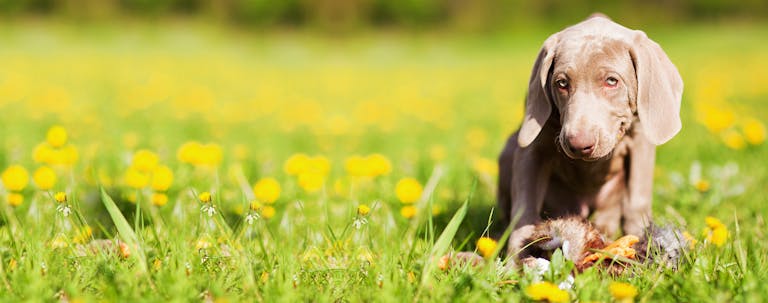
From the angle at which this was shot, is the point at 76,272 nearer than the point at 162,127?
Yes

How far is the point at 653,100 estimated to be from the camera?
2818mm

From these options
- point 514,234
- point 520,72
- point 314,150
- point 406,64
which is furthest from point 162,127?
point 406,64

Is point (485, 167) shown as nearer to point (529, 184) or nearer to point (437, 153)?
point (437, 153)

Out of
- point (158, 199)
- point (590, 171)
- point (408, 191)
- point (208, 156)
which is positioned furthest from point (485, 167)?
point (158, 199)

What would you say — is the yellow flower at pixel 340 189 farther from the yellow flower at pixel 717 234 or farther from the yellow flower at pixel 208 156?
the yellow flower at pixel 717 234

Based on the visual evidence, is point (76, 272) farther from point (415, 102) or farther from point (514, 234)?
point (415, 102)

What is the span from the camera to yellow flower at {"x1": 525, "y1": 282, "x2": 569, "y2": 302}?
207cm

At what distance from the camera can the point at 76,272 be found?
94.2 inches

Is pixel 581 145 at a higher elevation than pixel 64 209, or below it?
higher

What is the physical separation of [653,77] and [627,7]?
996 inches

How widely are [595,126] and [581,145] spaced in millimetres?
106

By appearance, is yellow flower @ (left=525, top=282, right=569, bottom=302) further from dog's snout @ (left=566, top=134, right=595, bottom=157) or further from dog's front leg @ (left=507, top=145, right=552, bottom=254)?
dog's front leg @ (left=507, top=145, right=552, bottom=254)

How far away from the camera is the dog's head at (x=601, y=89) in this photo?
2.66 meters

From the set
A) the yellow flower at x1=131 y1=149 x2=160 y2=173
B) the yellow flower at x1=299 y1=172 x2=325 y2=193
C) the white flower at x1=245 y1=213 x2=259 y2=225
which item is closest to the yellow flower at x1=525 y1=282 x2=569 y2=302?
the white flower at x1=245 y1=213 x2=259 y2=225
